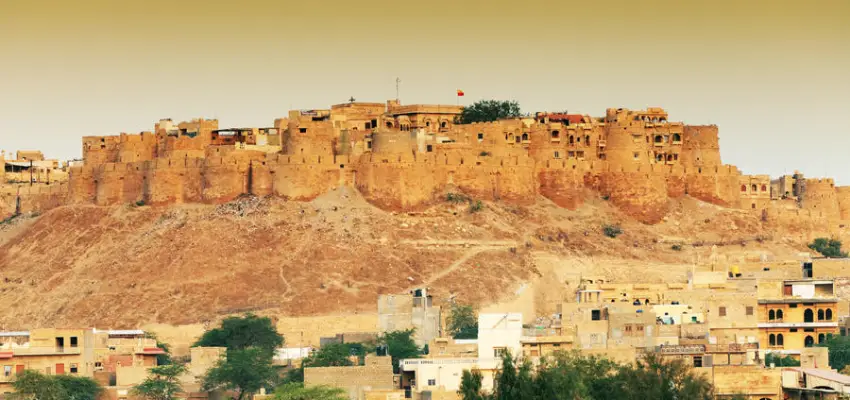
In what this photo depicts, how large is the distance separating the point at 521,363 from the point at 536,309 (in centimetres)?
3046

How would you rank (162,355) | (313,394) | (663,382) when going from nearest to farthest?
(663,382)
(313,394)
(162,355)

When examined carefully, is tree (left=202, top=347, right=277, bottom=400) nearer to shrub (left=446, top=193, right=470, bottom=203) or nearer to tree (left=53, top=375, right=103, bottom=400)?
tree (left=53, top=375, right=103, bottom=400)

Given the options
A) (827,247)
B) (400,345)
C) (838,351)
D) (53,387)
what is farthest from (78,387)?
(827,247)

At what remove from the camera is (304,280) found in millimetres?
83500

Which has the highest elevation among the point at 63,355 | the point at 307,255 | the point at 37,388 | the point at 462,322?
the point at 307,255

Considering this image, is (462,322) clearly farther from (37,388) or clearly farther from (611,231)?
(37,388)

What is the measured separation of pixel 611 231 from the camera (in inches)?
3637

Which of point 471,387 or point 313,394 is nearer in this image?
point 471,387

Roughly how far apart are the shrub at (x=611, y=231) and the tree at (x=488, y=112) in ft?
30.5

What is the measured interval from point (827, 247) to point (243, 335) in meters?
32.3

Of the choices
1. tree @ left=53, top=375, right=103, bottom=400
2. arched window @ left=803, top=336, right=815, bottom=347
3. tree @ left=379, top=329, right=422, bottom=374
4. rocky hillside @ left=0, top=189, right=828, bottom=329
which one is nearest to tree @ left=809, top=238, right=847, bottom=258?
rocky hillside @ left=0, top=189, right=828, bottom=329

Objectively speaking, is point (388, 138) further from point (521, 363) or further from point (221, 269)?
point (521, 363)

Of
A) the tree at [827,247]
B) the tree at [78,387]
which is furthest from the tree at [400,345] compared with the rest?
the tree at [827,247]

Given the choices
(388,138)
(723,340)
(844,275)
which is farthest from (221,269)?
(723,340)
